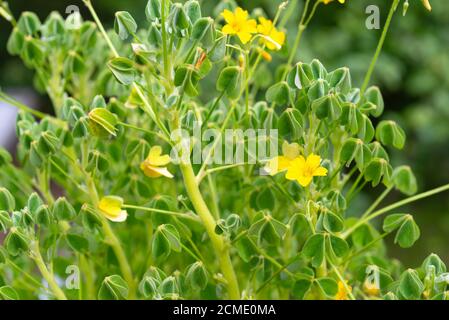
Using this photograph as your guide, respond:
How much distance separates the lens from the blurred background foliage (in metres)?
1.95

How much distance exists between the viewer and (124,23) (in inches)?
20.2

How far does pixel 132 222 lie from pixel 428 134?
161 centimetres

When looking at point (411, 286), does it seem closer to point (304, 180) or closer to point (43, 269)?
point (304, 180)

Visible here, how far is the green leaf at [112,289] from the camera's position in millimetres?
513

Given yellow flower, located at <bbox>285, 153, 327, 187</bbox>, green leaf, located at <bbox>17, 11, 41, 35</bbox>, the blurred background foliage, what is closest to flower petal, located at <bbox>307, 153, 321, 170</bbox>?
yellow flower, located at <bbox>285, 153, 327, 187</bbox>

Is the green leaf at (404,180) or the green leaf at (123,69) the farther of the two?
the green leaf at (404,180)

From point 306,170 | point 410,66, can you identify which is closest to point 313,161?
point 306,170

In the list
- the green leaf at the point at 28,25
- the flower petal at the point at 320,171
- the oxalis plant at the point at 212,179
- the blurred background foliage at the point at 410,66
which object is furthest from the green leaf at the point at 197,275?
the blurred background foliage at the point at 410,66

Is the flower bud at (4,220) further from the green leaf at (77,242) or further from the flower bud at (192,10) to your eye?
the flower bud at (192,10)

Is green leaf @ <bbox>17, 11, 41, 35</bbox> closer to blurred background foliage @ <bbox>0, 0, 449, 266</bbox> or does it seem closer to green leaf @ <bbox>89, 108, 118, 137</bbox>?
green leaf @ <bbox>89, 108, 118, 137</bbox>

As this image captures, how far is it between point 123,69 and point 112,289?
15 cm

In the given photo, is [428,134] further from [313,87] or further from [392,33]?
[313,87]

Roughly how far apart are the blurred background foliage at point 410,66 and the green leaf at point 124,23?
1.33 metres
